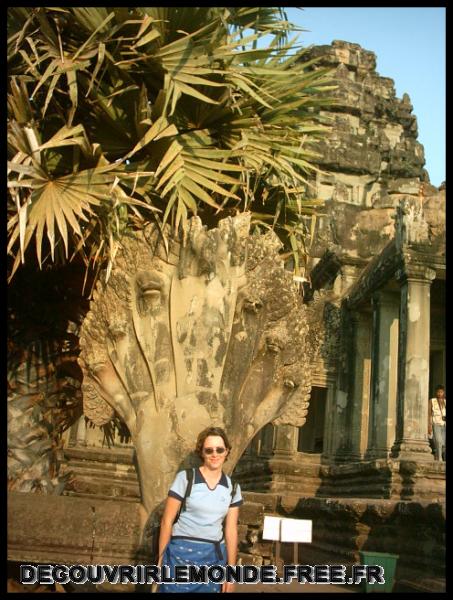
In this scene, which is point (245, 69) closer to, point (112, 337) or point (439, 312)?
point (112, 337)

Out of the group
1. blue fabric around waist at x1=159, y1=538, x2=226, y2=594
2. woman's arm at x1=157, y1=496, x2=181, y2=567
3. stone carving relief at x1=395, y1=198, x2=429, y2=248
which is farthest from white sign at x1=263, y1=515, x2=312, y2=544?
stone carving relief at x1=395, y1=198, x2=429, y2=248

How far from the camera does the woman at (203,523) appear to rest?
4082 millimetres

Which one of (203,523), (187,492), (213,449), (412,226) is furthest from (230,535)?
(412,226)

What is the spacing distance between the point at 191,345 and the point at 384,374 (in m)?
8.75

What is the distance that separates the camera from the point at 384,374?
13695mm

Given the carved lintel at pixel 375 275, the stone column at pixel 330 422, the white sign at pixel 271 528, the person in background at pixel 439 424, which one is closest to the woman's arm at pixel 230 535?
the white sign at pixel 271 528

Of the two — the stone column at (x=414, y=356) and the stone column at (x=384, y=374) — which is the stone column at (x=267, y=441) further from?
the stone column at (x=414, y=356)

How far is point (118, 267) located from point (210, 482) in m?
2.35

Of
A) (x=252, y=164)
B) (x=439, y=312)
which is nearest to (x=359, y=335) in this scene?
(x=439, y=312)

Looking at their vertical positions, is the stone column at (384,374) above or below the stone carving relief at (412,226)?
below

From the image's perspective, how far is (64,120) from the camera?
628 centimetres

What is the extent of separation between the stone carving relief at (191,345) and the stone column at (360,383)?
9917mm

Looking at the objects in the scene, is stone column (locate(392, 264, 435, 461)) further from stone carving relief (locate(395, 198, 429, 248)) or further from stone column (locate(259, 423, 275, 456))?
stone column (locate(259, 423, 275, 456))

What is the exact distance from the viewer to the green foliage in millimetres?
5828
